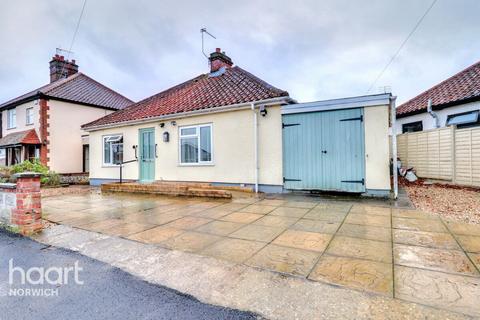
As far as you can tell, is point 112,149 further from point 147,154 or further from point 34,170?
point 34,170

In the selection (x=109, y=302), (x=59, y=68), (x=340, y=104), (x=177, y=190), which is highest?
(x=59, y=68)

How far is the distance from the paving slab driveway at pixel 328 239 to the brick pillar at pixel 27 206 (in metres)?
0.58

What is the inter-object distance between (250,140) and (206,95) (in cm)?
317

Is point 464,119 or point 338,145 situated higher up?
point 464,119

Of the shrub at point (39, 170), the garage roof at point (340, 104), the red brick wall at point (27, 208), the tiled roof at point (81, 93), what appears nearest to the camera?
the red brick wall at point (27, 208)

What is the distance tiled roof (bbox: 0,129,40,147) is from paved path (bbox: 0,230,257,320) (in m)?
14.4

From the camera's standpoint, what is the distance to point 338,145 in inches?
260

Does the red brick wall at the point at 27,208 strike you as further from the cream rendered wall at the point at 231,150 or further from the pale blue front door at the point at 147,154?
the pale blue front door at the point at 147,154

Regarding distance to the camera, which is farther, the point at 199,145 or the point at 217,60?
the point at 217,60

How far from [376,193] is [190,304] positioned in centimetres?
586

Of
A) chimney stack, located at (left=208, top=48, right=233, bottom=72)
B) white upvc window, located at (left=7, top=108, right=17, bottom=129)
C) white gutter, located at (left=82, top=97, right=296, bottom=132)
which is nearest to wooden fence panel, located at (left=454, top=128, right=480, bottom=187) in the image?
white gutter, located at (left=82, top=97, right=296, bottom=132)

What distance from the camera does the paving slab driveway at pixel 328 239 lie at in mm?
2227

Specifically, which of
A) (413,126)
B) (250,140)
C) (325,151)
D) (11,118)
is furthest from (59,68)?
(413,126)

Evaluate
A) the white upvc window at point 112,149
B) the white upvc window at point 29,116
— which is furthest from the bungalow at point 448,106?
the white upvc window at point 29,116
